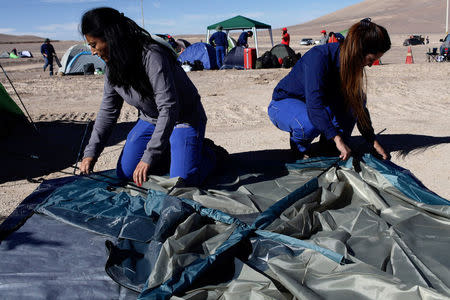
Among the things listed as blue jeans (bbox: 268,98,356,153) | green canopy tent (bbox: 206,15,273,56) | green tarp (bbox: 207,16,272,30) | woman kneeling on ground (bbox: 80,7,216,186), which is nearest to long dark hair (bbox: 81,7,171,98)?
woman kneeling on ground (bbox: 80,7,216,186)

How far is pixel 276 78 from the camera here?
33.2 ft

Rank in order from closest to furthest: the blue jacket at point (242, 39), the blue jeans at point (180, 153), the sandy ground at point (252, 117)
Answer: the blue jeans at point (180, 153), the sandy ground at point (252, 117), the blue jacket at point (242, 39)

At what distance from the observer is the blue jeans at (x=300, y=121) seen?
11.3 ft

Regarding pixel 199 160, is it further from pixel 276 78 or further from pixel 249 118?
pixel 276 78

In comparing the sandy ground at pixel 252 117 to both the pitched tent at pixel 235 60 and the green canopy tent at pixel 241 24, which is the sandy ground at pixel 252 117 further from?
the green canopy tent at pixel 241 24

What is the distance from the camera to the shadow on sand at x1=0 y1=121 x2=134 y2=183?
13.3 ft

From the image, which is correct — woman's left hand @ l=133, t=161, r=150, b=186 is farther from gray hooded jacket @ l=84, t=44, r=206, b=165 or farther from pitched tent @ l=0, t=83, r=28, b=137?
pitched tent @ l=0, t=83, r=28, b=137

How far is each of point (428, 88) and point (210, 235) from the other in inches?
271

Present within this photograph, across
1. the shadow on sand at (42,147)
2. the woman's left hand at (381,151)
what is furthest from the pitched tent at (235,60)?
the woman's left hand at (381,151)

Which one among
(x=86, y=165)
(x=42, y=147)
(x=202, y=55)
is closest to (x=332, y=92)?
(x=86, y=165)

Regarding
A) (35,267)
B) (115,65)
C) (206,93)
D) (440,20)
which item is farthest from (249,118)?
(440,20)

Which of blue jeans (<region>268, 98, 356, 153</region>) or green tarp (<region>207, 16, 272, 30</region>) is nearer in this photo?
blue jeans (<region>268, 98, 356, 153</region>)

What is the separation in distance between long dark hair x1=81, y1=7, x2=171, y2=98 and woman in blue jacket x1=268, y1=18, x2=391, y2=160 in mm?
1215

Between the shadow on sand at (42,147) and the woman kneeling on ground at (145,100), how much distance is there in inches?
24.3
